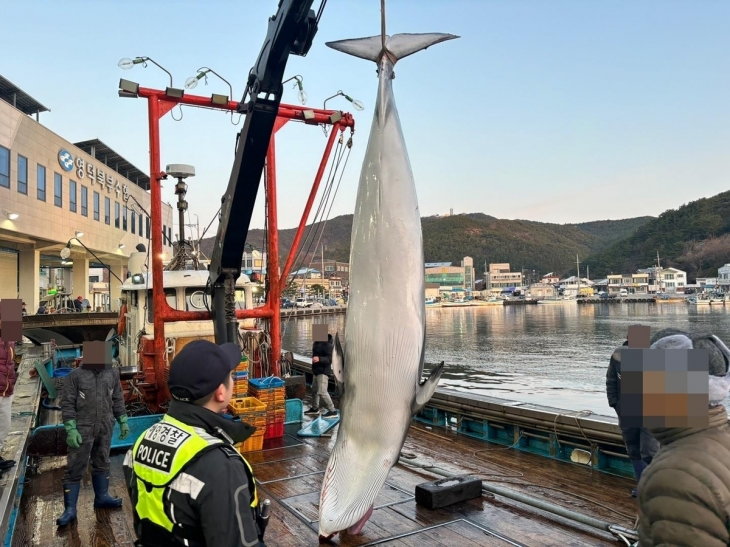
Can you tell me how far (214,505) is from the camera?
4.36 ft

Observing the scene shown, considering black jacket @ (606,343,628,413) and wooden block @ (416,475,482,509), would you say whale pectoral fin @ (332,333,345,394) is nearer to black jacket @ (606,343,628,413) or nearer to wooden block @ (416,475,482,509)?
wooden block @ (416,475,482,509)

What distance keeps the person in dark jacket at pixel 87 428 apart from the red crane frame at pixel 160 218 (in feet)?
6.26

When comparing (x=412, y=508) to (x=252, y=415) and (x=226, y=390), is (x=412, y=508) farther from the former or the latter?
(x=226, y=390)

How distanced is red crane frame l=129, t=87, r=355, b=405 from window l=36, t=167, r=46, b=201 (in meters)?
14.7

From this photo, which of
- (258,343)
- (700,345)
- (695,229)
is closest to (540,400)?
(258,343)

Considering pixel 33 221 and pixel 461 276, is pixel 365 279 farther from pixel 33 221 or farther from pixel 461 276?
pixel 461 276

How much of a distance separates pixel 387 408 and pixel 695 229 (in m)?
124

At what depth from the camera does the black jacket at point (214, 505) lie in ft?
4.36

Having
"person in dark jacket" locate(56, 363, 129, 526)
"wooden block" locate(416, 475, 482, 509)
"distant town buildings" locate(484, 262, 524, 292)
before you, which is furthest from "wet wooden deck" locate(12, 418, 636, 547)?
"distant town buildings" locate(484, 262, 524, 292)

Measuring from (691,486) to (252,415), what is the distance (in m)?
5.07

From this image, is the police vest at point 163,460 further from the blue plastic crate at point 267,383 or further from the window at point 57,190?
the window at point 57,190

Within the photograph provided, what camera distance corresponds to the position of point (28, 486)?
4.52 meters

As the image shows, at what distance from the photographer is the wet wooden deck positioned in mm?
3369

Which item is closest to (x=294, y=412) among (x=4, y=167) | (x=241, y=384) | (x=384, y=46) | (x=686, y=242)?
(x=241, y=384)
